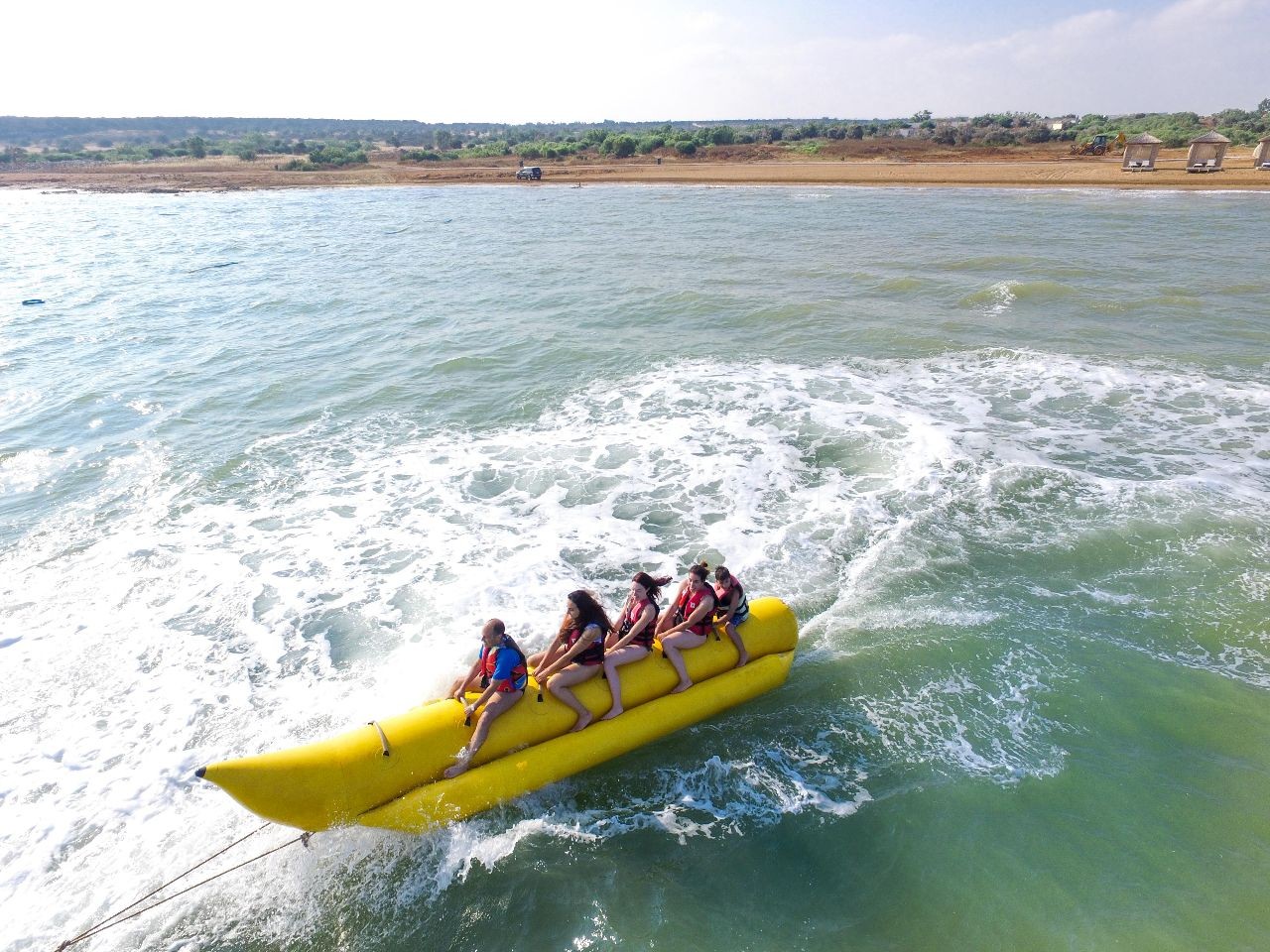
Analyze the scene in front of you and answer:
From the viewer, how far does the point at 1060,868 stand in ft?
17.0

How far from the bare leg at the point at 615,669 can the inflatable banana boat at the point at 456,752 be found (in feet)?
0.19

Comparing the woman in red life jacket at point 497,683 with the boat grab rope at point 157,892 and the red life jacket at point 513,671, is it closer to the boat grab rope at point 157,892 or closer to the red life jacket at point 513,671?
the red life jacket at point 513,671

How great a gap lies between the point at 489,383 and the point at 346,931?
1099 cm

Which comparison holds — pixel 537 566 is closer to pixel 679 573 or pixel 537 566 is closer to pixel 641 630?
pixel 679 573

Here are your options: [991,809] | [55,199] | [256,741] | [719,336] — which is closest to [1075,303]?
[719,336]

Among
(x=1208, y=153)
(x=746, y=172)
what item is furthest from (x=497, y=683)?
(x=746, y=172)

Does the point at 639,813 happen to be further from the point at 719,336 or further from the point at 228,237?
the point at 228,237

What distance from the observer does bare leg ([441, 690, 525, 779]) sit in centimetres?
542

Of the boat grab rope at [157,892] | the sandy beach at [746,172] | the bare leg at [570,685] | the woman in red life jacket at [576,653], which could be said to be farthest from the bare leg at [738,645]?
the sandy beach at [746,172]

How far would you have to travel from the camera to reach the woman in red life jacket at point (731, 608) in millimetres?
6461

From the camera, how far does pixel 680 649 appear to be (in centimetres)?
639

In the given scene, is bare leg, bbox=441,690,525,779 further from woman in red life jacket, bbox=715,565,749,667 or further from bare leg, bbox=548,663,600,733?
woman in red life jacket, bbox=715,565,749,667

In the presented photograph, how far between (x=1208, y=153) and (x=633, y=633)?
5137 cm

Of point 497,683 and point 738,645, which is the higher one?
point 497,683
